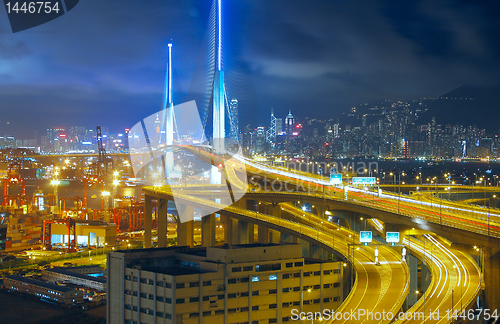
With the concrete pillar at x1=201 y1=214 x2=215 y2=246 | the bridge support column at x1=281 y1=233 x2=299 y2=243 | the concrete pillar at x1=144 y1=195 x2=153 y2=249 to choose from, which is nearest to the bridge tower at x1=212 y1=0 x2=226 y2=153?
the concrete pillar at x1=144 y1=195 x2=153 y2=249

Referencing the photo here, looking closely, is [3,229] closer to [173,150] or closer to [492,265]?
[173,150]

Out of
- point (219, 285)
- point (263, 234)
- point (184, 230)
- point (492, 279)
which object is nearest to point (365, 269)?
point (492, 279)

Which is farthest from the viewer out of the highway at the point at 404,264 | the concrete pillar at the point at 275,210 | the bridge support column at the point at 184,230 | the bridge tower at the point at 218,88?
the bridge tower at the point at 218,88

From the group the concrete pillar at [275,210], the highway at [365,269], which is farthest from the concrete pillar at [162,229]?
the highway at [365,269]

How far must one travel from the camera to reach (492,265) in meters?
7.96

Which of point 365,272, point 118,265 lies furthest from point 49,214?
point 365,272

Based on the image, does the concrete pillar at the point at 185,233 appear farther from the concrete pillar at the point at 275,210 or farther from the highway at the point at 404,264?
the concrete pillar at the point at 275,210

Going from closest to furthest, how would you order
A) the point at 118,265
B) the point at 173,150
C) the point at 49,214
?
the point at 118,265 → the point at 49,214 → the point at 173,150

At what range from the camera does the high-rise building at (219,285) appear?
8719 mm

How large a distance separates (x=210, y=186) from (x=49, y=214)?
11.3m

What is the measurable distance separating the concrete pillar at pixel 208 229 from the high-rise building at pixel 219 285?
7.32 m

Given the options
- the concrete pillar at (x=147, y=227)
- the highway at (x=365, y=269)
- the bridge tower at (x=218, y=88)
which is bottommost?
the concrete pillar at (x=147, y=227)

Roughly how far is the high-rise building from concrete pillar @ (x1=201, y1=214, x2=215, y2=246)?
24.0 ft

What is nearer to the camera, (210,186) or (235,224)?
(235,224)
